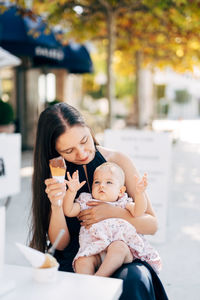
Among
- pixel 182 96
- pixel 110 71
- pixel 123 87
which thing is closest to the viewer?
pixel 110 71

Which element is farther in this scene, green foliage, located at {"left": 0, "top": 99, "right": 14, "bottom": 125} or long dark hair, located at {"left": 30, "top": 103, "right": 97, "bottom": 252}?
green foliage, located at {"left": 0, "top": 99, "right": 14, "bottom": 125}

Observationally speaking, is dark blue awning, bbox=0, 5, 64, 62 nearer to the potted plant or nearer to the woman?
the potted plant

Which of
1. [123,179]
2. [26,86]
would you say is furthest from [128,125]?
[123,179]

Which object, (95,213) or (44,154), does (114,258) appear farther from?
(44,154)

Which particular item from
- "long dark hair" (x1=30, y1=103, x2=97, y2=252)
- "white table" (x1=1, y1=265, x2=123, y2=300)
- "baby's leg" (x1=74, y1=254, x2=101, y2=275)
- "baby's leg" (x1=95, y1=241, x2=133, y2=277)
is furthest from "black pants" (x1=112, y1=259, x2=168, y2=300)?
"long dark hair" (x1=30, y1=103, x2=97, y2=252)

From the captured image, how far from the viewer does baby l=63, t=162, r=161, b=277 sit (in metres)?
2.26

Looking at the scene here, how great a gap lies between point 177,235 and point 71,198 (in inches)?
130

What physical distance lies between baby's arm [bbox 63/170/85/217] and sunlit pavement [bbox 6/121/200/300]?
422 millimetres

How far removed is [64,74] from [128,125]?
7.82m

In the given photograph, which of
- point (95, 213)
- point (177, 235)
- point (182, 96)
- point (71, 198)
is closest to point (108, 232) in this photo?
point (95, 213)

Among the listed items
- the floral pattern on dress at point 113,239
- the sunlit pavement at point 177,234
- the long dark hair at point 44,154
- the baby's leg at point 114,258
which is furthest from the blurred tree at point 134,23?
the baby's leg at point 114,258

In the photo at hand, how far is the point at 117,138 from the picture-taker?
509cm

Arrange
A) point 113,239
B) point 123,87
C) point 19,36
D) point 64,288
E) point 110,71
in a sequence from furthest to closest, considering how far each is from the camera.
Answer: point 123,87
point 19,36
point 110,71
point 113,239
point 64,288

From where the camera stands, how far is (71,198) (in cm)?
235
